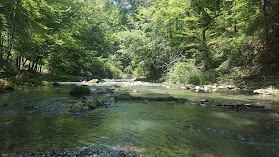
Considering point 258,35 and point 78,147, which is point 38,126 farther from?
point 258,35

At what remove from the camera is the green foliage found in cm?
1430

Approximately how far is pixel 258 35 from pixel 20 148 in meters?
14.2

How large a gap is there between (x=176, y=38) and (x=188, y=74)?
468 centimetres

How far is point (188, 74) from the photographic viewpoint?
14.9 metres

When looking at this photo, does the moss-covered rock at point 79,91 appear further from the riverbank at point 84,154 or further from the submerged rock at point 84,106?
the riverbank at point 84,154

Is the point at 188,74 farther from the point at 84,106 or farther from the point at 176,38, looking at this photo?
the point at 84,106

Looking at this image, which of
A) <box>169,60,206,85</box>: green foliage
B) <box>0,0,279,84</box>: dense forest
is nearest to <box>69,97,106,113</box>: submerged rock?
<box>0,0,279,84</box>: dense forest

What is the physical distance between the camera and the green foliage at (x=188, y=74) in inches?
563

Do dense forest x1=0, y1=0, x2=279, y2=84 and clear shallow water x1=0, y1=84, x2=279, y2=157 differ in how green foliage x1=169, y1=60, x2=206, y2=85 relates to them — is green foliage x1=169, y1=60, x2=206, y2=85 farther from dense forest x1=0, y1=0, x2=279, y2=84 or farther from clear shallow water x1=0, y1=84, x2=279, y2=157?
clear shallow water x1=0, y1=84, x2=279, y2=157

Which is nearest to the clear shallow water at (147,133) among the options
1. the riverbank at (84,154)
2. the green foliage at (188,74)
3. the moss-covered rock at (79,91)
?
the riverbank at (84,154)

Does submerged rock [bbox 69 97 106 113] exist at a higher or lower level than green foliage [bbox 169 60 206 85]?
lower

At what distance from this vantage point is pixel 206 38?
15602 mm

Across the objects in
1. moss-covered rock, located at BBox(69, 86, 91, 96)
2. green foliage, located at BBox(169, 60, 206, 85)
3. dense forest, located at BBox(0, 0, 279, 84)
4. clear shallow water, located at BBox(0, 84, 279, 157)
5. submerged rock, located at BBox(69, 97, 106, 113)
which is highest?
dense forest, located at BBox(0, 0, 279, 84)

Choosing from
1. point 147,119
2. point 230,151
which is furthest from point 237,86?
point 230,151
